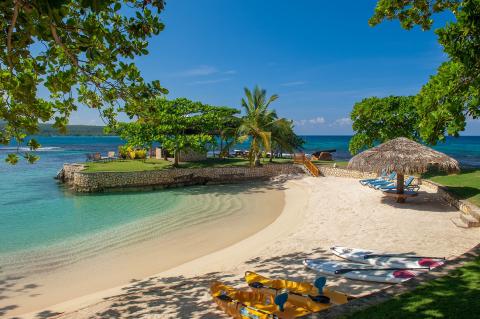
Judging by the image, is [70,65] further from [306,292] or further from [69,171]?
[69,171]

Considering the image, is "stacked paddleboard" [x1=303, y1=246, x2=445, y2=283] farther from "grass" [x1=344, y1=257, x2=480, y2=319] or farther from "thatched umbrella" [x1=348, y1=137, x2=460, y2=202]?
"thatched umbrella" [x1=348, y1=137, x2=460, y2=202]

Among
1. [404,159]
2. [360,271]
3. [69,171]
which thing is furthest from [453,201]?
[69,171]

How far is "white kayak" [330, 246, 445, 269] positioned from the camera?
292 inches

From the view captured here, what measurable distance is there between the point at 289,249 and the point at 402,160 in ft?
25.2

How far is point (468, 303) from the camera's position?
443 centimetres

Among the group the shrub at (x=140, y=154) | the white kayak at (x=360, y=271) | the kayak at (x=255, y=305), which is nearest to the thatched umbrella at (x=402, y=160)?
the white kayak at (x=360, y=271)

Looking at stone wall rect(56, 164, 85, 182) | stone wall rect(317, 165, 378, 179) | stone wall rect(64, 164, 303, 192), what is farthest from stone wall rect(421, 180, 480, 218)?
stone wall rect(56, 164, 85, 182)

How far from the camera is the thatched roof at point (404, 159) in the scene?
14.2 meters

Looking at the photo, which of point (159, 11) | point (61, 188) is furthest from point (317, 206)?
point (61, 188)

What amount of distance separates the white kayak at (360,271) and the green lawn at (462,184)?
7.80 m

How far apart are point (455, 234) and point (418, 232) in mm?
1026

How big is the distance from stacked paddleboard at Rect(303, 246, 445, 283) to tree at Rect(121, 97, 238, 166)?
17.0 metres

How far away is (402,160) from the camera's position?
14312 millimetres

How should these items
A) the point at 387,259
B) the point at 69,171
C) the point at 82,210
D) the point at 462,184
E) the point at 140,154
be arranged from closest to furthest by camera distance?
the point at 387,259 < the point at 462,184 < the point at 82,210 < the point at 69,171 < the point at 140,154
